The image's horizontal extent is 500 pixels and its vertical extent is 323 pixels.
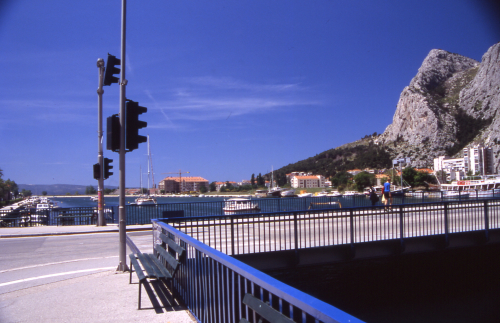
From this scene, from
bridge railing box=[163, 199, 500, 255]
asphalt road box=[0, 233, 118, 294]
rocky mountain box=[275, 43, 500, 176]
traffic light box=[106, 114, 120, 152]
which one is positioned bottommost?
asphalt road box=[0, 233, 118, 294]

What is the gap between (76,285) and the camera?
760 cm

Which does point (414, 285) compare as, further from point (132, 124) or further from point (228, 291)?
point (228, 291)

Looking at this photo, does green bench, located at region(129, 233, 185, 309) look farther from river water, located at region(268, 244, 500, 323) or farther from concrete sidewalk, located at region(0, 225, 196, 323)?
river water, located at region(268, 244, 500, 323)

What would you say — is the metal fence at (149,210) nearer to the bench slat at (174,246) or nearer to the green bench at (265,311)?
the bench slat at (174,246)

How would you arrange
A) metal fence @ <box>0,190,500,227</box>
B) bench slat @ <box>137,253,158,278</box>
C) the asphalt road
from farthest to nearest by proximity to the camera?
metal fence @ <box>0,190,500,227</box> < the asphalt road < bench slat @ <box>137,253,158,278</box>

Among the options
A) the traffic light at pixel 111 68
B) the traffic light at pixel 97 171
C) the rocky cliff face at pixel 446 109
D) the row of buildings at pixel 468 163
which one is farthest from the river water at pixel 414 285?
the rocky cliff face at pixel 446 109

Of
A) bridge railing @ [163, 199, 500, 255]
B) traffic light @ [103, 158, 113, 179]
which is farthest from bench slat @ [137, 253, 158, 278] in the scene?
traffic light @ [103, 158, 113, 179]

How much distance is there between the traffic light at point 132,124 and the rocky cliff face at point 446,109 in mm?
109147

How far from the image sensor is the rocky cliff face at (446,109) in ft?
347

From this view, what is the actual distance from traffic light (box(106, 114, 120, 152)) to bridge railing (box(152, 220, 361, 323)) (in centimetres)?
304

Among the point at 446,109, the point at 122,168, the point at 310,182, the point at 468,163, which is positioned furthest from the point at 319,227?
the point at 310,182

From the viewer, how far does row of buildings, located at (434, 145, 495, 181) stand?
96.6 metres

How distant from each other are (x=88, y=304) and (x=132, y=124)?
13.2ft

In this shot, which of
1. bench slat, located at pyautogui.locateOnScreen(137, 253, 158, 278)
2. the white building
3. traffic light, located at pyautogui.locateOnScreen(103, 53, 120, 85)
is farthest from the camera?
the white building
